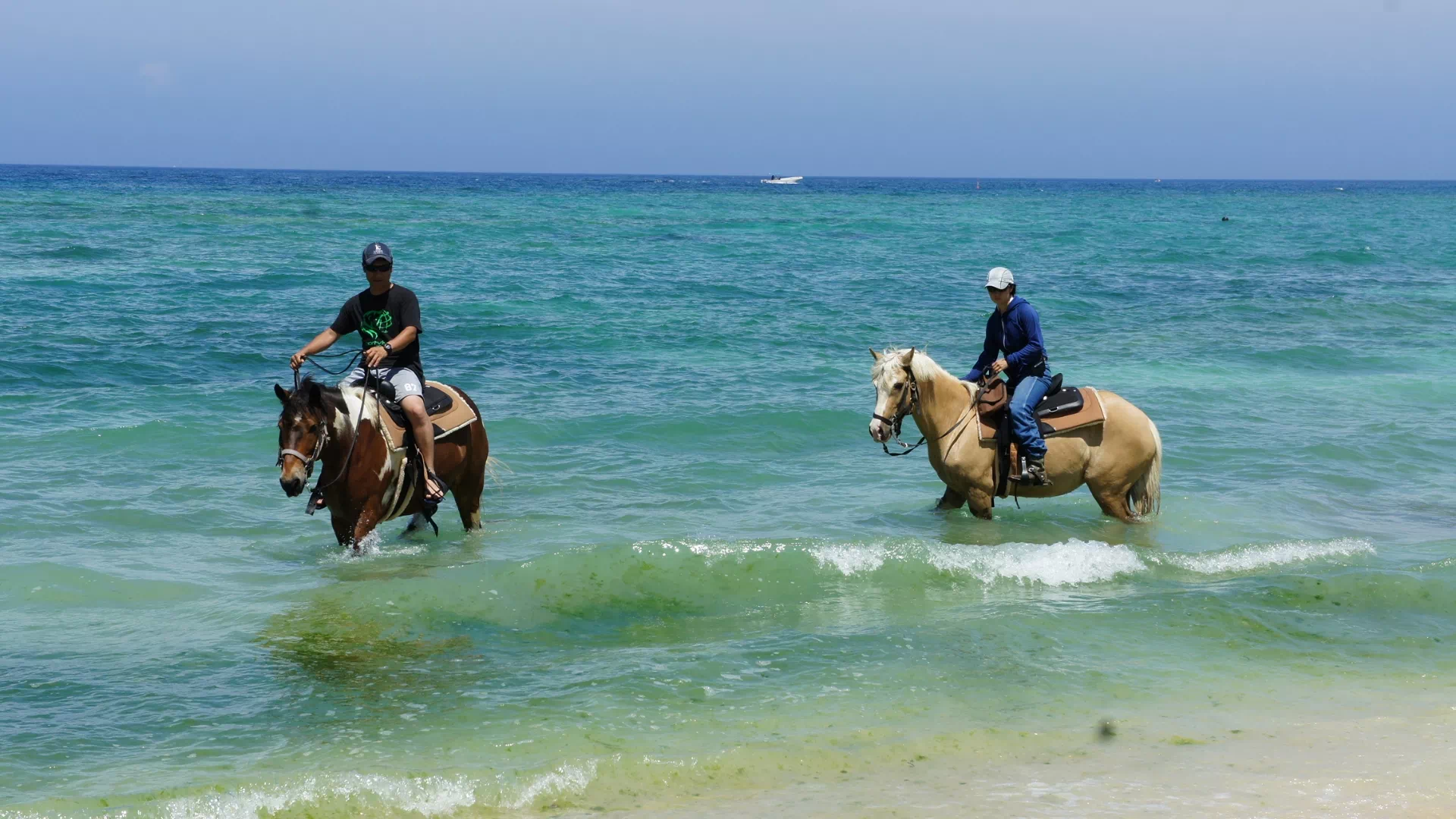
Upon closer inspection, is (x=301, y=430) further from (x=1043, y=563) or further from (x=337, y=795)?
(x=1043, y=563)

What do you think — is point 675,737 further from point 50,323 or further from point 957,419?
point 50,323

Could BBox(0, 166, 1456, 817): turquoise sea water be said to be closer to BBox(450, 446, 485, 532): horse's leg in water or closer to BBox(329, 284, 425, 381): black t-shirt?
BBox(450, 446, 485, 532): horse's leg in water

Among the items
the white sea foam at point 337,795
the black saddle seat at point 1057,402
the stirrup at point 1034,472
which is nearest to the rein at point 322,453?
the white sea foam at point 337,795

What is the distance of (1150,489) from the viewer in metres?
11.0

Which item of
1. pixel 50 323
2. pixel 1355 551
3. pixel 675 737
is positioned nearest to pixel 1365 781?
pixel 675 737

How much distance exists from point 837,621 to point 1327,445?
29.4 ft

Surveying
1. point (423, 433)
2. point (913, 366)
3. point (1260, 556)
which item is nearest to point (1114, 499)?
point (1260, 556)

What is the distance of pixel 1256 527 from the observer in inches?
454

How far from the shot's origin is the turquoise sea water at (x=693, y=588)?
20.3 ft

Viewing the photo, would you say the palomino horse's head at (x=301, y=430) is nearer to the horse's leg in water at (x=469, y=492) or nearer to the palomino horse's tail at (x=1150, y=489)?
the horse's leg in water at (x=469, y=492)

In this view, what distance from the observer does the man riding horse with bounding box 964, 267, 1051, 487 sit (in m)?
10.1

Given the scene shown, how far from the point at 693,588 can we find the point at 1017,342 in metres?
3.34

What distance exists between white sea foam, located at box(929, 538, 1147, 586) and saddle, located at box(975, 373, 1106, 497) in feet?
2.79

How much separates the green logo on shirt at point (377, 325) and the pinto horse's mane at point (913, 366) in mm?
3719
